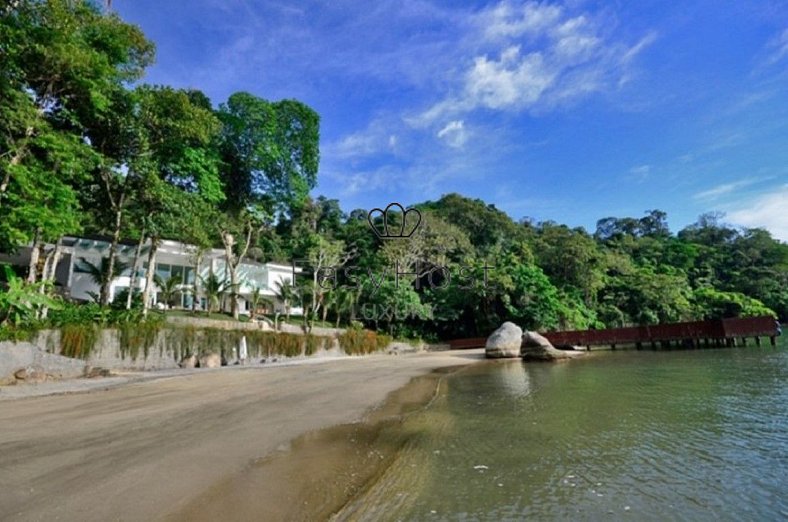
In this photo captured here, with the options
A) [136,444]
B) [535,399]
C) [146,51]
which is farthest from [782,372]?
[146,51]

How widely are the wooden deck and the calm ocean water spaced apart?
23.4 metres

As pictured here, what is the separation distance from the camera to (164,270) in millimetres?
37062

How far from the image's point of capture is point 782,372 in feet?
47.5

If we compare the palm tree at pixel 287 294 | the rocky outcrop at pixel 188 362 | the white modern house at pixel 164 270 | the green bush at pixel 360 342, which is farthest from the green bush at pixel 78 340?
the palm tree at pixel 287 294

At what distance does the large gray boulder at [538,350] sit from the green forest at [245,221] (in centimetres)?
1174

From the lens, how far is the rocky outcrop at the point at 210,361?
21.2m

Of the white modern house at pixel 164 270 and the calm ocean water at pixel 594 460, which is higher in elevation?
the white modern house at pixel 164 270

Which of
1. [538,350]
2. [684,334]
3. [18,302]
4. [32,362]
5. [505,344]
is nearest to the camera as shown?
[32,362]

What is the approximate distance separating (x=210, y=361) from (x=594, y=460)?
787 inches

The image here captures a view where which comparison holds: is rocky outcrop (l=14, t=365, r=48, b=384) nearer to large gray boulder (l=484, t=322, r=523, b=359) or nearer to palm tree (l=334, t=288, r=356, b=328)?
large gray boulder (l=484, t=322, r=523, b=359)

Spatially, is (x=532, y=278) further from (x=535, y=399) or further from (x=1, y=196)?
(x=1, y=196)

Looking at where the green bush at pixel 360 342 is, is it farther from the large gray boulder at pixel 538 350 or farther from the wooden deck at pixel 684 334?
the large gray boulder at pixel 538 350

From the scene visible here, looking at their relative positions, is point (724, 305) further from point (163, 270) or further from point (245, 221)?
point (163, 270)

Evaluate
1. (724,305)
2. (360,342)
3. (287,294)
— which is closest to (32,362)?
(360,342)
